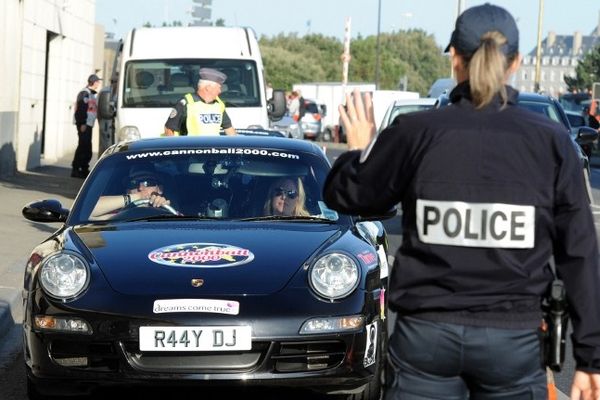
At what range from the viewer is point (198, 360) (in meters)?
6.47

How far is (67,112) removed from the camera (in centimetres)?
3372

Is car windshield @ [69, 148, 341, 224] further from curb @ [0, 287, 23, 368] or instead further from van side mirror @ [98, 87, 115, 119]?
van side mirror @ [98, 87, 115, 119]

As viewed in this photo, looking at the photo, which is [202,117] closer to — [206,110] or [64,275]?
[206,110]

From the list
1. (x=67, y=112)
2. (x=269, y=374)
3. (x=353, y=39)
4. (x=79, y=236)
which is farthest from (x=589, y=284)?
(x=353, y=39)

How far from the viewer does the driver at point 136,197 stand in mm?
7887

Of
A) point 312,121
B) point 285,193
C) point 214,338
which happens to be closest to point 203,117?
point 285,193

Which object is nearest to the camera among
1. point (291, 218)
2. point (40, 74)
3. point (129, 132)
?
point (291, 218)

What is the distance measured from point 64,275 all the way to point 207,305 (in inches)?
29.1

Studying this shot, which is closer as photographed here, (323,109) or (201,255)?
(201,255)

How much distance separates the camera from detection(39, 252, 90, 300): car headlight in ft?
22.1

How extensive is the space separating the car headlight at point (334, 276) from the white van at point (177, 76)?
10914mm

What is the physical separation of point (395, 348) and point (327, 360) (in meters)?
2.88

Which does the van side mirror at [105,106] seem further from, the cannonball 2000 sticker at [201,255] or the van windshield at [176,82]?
the cannonball 2000 sticker at [201,255]

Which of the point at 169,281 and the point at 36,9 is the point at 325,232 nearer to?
the point at 169,281
